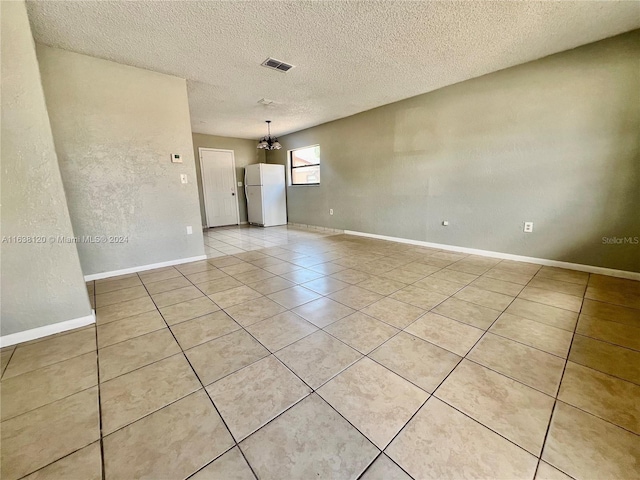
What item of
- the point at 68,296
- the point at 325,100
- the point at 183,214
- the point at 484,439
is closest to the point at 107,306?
the point at 68,296

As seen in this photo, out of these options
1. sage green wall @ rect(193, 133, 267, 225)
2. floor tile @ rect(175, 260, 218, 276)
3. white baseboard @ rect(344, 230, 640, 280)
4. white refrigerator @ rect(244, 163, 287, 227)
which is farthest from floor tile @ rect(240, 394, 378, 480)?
sage green wall @ rect(193, 133, 267, 225)

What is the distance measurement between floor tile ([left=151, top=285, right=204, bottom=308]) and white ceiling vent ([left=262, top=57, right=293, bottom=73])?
2.65 m

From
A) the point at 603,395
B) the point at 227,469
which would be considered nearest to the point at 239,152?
the point at 227,469

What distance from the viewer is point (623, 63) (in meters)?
2.54

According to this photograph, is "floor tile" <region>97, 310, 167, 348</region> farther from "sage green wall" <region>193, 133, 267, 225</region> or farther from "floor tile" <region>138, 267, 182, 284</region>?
"sage green wall" <region>193, 133, 267, 225</region>

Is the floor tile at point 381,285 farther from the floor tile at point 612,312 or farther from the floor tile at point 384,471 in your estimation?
the floor tile at point 384,471

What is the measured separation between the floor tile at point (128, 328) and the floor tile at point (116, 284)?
88cm

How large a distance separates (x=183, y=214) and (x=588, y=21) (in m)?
4.78

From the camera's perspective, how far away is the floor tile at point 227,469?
3.07ft

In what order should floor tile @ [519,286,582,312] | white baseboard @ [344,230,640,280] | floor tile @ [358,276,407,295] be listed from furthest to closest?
1. white baseboard @ [344,230,640,280]
2. floor tile @ [358,276,407,295]
3. floor tile @ [519,286,582,312]

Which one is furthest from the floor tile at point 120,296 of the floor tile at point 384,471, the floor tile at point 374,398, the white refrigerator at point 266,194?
the white refrigerator at point 266,194

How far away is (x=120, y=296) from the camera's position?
8.34 ft

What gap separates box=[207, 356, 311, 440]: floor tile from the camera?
3.84 feet

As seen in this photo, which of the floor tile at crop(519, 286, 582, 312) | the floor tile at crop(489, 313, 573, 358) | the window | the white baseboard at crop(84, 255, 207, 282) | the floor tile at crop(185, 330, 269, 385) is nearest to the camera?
the floor tile at crop(185, 330, 269, 385)
